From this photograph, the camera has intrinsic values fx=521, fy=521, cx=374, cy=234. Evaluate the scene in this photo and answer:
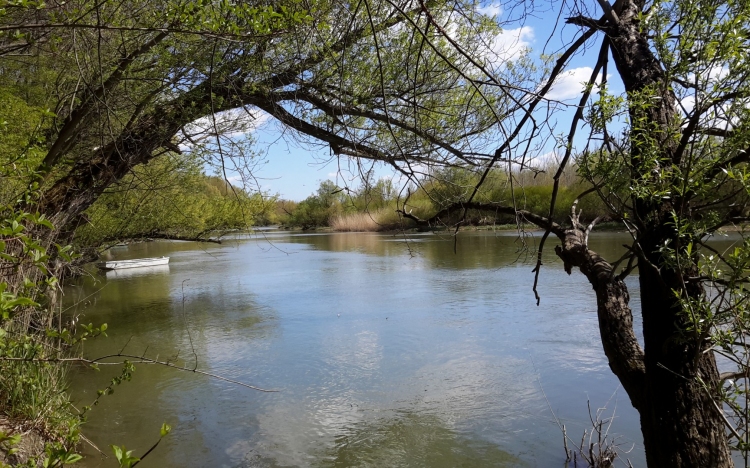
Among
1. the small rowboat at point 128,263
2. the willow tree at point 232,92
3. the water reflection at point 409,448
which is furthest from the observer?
the small rowboat at point 128,263

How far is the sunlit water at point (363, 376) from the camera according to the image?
497 centimetres

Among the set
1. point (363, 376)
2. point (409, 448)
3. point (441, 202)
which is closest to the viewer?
point (441, 202)

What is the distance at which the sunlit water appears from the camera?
497 centimetres

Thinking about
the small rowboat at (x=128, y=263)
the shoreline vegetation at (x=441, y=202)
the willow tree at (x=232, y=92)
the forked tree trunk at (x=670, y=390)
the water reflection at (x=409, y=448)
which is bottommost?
the water reflection at (x=409, y=448)

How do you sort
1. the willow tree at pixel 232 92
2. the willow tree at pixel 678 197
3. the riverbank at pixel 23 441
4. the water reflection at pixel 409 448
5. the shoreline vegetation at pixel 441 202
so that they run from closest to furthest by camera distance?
the willow tree at pixel 678 197 < the shoreline vegetation at pixel 441 202 < the riverbank at pixel 23 441 < the willow tree at pixel 232 92 < the water reflection at pixel 409 448

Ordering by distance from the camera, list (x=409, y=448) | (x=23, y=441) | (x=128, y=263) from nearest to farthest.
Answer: (x=23, y=441), (x=409, y=448), (x=128, y=263)

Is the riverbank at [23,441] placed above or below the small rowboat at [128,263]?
below

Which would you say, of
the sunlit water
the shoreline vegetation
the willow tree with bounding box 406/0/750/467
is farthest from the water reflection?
the willow tree with bounding box 406/0/750/467

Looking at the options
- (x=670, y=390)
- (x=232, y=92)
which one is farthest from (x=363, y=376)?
(x=670, y=390)

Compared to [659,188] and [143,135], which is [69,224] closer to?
[143,135]

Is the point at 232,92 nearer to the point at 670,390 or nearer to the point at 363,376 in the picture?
the point at 670,390

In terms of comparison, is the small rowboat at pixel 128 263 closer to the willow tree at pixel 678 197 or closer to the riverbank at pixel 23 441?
the riverbank at pixel 23 441

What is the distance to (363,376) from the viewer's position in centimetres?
697

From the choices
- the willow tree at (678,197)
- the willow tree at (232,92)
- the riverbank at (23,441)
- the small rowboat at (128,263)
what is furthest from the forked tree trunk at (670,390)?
the small rowboat at (128,263)
